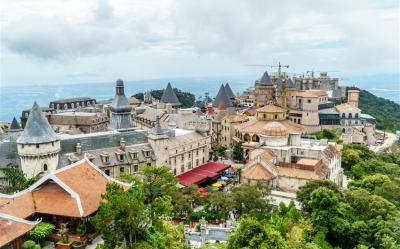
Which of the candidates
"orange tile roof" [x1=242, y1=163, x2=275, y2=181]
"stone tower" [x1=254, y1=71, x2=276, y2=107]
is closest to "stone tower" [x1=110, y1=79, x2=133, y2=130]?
"orange tile roof" [x1=242, y1=163, x2=275, y2=181]

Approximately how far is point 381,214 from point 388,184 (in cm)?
771

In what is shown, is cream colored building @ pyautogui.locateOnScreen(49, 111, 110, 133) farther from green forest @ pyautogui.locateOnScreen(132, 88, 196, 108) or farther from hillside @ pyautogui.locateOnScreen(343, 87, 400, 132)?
hillside @ pyautogui.locateOnScreen(343, 87, 400, 132)

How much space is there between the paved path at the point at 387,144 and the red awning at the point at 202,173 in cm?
3931

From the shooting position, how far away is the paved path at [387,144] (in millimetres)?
84750

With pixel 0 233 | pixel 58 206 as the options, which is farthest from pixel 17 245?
pixel 58 206

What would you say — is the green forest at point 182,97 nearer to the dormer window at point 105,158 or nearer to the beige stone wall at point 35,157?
the dormer window at point 105,158

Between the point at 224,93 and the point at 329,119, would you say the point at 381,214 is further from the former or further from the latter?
the point at 224,93

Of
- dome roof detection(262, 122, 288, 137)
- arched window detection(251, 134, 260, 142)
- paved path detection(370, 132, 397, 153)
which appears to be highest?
dome roof detection(262, 122, 288, 137)

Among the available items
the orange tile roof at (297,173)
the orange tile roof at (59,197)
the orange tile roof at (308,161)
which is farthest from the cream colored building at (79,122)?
the orange tile roof at (59,197)

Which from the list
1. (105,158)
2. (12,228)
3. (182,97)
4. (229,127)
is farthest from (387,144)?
(12,228)

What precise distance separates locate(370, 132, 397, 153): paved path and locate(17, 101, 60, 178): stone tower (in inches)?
2563

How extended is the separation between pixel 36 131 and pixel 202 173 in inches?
942

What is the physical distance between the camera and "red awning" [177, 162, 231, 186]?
54844 mm

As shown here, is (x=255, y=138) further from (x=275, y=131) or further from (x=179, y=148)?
(x=179, y=148)
